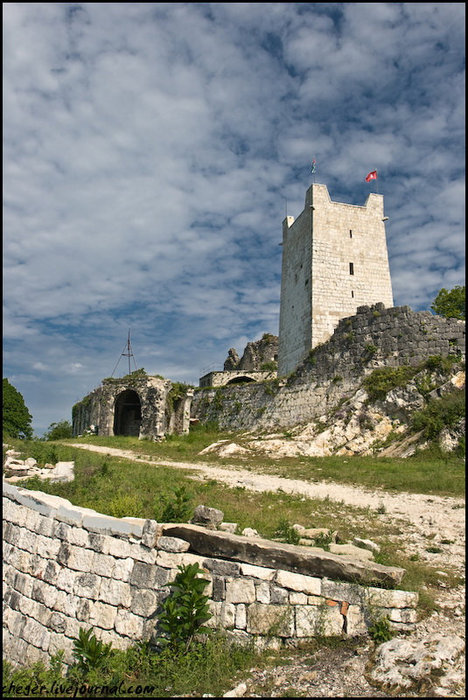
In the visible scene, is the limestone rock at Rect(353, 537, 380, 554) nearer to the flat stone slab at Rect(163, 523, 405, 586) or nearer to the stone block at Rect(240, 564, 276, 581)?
the flat stone slab at Rect(163, 523, 405, 586)

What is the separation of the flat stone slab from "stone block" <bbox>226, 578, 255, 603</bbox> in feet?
0.82

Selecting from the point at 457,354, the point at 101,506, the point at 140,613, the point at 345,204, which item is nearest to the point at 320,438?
the point at 457,354

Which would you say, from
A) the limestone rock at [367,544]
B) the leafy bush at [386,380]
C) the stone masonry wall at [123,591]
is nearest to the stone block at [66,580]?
the stone masonry wall at [123,591]

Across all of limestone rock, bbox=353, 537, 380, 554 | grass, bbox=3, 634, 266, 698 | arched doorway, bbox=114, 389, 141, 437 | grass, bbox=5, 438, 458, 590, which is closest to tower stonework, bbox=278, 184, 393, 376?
arched doorway, bbox=114, 389, 141, 437

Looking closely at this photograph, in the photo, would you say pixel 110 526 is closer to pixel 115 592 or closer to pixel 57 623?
pixel 115 592

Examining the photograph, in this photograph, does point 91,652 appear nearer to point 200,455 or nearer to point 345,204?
point 200,455

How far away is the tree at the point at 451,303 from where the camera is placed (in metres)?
37.5

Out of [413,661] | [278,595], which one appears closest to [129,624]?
[278,595]

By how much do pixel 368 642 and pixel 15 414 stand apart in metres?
46.6

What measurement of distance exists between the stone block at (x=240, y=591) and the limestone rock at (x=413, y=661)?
4.98 ft

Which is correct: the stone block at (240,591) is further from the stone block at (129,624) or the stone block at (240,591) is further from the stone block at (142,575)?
the stone block at (129,624)

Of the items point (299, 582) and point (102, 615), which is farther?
point (102, 615)

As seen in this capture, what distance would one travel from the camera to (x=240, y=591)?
5.51 metres

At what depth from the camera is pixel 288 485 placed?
12695mm
